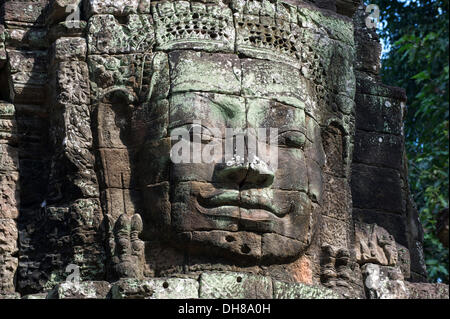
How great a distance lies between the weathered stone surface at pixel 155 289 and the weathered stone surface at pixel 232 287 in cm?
11

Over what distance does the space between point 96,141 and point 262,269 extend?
1.84 m

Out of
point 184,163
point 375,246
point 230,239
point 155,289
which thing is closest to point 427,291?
point 375,246

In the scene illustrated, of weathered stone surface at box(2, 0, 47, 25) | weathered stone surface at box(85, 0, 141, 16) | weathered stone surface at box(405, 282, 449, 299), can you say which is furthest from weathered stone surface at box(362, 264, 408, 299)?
weathered stone surface at box(2, 0, 47, 25)

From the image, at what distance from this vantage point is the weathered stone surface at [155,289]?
506 inches

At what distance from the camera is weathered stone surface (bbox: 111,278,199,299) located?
1285 centimetres

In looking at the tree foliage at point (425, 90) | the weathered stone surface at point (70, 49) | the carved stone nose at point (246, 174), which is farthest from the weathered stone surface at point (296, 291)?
the tree foliage at point (425, 90)

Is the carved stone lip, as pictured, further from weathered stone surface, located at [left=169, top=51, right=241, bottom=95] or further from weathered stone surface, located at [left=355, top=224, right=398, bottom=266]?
weathered stone surface, located at [left=355, top=224, right=398, bottom=266]

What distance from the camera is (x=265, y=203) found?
43.8ft

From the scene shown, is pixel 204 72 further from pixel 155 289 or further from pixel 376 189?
pixel 376 189

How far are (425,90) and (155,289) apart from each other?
10.6 m

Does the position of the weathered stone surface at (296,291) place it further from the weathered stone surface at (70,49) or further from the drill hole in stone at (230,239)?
the weathered stone surface at (70,49)

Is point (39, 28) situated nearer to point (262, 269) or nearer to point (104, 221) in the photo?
point (104, 221)

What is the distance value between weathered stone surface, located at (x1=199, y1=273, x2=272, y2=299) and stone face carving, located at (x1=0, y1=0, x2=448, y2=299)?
0.04 ft

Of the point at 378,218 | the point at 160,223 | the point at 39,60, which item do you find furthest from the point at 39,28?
the point at 378,218
